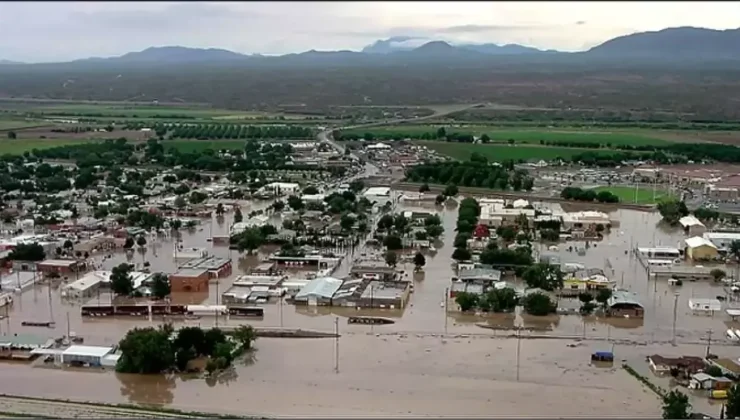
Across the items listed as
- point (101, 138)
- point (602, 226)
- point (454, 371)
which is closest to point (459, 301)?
point (454, 371)

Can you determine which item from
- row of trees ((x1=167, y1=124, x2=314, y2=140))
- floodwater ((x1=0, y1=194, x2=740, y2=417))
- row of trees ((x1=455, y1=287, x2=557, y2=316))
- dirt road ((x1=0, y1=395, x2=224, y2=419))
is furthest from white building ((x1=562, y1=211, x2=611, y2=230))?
row of trees ((x1=167, y1=124, x2=314, y2=140))

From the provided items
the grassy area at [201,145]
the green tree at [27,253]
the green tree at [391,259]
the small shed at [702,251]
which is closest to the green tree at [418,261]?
the green tree at [391,259]

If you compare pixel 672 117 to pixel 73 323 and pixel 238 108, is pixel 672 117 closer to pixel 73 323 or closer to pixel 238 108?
pixel 238 108

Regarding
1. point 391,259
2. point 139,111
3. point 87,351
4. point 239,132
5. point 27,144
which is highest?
point 139,111

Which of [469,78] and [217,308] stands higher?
[469,78]

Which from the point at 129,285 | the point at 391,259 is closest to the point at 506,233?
the point at 391,259

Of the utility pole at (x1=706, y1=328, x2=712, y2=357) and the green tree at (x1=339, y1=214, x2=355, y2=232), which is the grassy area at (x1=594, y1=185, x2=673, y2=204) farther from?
the utility pole at (x1=706, y1=328, x2=712, y2=357)

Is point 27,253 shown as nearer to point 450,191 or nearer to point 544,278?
point 544,278
